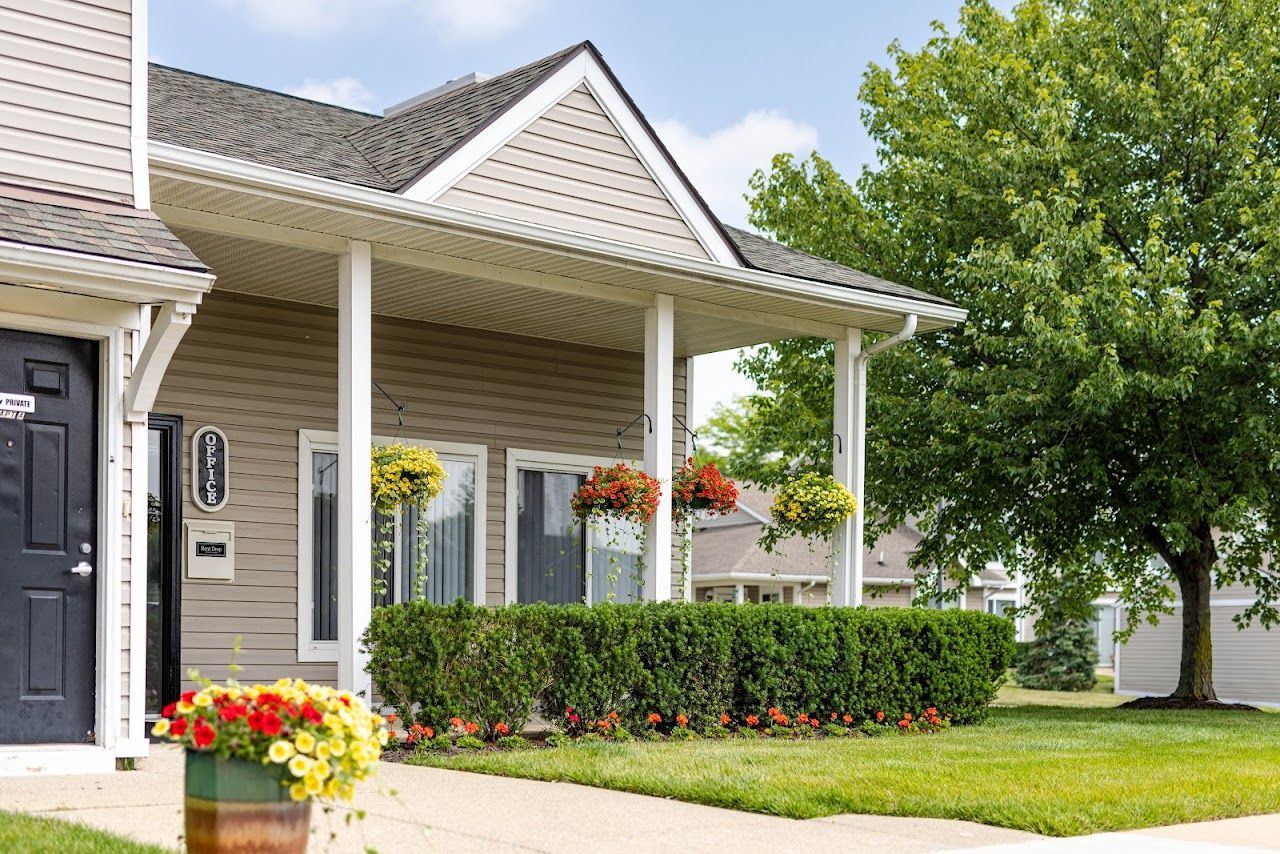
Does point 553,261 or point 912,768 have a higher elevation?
point 553,261

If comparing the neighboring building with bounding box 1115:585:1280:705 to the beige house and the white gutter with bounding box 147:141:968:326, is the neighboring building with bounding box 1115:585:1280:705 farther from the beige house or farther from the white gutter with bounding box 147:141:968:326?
the white gutter with bounding box 147:141:968:326

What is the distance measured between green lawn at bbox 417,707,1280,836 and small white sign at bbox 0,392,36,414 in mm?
2882

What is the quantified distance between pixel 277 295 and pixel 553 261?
93.3 inches

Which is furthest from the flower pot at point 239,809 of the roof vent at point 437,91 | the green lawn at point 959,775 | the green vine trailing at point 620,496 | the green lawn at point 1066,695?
the green lawn at point 1066,695

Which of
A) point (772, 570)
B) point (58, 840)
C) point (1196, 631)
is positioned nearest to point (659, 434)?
point (58, 840)

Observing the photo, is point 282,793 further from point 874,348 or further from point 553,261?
point 874,348

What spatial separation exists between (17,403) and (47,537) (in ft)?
2.24

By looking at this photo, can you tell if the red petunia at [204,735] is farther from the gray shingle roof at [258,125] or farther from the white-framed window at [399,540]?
the white-framed window at [399,540]

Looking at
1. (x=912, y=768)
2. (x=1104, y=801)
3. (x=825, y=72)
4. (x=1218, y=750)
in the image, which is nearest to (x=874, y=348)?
(x=1218, y=750)

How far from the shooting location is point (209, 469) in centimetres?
1071

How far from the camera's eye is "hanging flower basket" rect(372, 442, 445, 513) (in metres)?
9.59

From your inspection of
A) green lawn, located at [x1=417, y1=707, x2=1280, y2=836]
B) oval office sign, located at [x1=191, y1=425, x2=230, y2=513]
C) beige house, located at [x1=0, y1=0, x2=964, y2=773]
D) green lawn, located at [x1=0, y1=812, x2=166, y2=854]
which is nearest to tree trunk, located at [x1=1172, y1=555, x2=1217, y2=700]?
beige house, located at [x1=0, y1=0, x2=964, y2=773]

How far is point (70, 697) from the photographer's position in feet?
24.3

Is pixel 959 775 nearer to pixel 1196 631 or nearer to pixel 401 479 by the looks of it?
pixel 401 479
